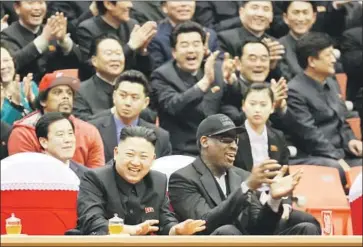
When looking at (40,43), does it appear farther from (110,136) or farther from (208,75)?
(208,75)

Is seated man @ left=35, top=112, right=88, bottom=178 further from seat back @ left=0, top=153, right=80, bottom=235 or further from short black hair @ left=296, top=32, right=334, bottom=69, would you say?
short black hair @ left=296, top=32, right=334, bottom=69

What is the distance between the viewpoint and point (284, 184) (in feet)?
18.7

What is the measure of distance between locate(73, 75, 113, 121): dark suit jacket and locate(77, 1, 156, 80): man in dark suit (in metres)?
0.37

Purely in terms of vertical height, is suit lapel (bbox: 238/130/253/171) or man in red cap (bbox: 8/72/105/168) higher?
man in red cap (bbox: 8/72/105/168)

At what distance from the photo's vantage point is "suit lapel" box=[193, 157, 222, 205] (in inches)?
239

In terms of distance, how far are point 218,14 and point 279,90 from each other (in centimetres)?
132

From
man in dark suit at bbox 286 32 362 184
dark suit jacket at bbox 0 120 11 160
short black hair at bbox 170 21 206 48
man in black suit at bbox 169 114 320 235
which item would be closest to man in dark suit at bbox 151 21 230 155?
short black hair at bbox 170 21 206 48

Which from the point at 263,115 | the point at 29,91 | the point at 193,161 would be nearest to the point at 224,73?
the point at 263,115

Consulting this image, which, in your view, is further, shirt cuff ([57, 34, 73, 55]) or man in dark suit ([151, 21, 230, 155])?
shirt cuff ([57, 34, 73, 55])

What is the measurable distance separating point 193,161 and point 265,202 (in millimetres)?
481

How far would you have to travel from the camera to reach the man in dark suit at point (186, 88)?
769cm

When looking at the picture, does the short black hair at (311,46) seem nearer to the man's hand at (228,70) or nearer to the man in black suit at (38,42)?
the man's hand at (228,70)

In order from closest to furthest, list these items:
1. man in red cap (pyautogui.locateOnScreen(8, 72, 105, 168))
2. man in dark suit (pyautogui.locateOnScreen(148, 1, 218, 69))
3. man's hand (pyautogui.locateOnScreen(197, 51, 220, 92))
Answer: man in red cap (pyautogui.locateOnScreen(8, 72, 105, 168)) < man's hand (pyautogui.locateOnScreen(197, 51, 220, 92)) < man in dark suit (pyautogui.locateOnScreen(148, 1, 218, 69))

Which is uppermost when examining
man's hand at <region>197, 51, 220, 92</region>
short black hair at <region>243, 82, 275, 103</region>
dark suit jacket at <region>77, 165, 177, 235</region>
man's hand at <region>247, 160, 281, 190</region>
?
man's hand at <region>197, 51, 220, 92</region>
